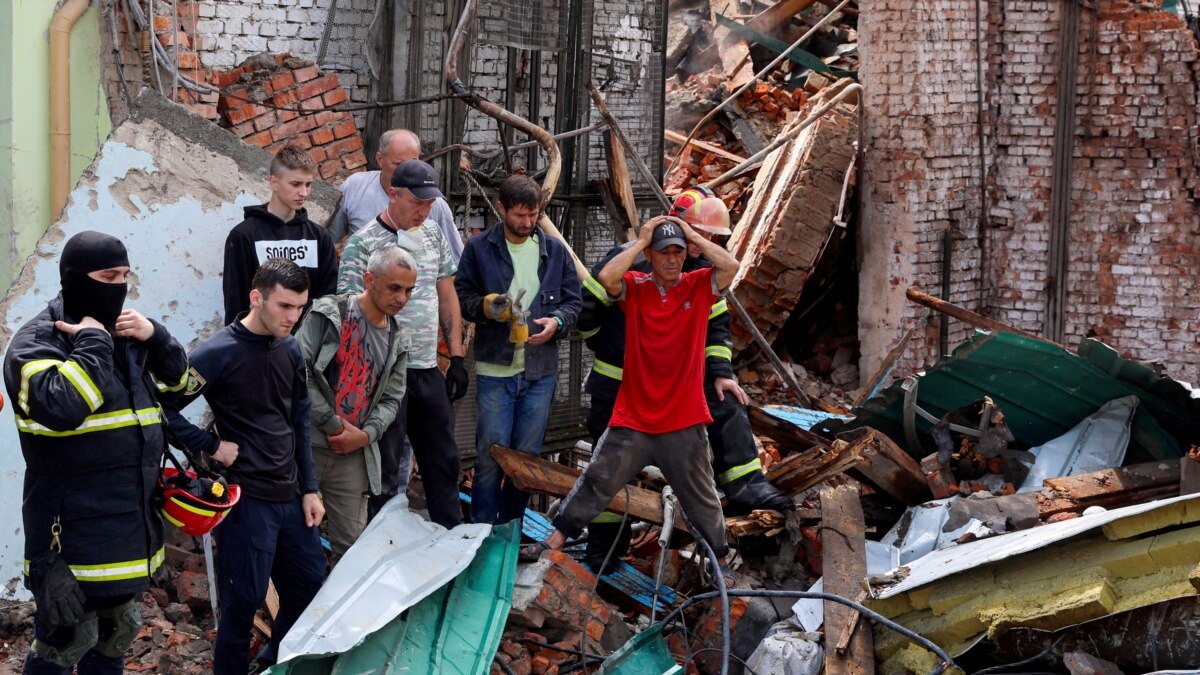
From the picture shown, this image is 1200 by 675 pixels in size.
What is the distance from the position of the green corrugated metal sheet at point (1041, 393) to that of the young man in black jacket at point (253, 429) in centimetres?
371

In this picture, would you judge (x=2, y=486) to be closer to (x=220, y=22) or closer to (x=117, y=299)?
(x=117, y=299)

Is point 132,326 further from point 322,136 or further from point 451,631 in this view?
point 322,136

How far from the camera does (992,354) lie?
294 inches

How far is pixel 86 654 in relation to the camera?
4770mm

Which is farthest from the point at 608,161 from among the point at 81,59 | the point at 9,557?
the point at 9,557

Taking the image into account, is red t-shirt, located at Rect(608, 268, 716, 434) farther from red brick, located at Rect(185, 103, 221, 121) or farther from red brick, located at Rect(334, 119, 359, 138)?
red brick, located at Rect(185, 103, 221, 121)

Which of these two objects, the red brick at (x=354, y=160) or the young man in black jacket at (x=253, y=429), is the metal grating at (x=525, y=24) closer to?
the red brick at (x=354, y=160)

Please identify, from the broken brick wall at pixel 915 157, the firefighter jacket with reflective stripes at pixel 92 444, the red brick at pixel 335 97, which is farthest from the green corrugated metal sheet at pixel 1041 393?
the firefighter jacket with reflective stripes at pixel 92 444

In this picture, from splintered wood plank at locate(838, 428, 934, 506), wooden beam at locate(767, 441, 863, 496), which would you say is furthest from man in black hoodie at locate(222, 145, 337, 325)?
splintered wood plank at locate(838, 428, 934, 506)

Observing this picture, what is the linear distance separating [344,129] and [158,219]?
156 centimetres

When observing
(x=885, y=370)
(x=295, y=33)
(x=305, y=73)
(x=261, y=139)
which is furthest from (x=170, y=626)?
(x=885, y=370)

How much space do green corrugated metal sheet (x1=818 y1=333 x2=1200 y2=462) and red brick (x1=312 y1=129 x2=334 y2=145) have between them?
3.38m

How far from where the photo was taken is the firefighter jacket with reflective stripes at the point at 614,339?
6668 millimetres

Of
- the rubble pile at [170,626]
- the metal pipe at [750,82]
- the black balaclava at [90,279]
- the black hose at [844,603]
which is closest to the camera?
the black balaclava at [90,279]
